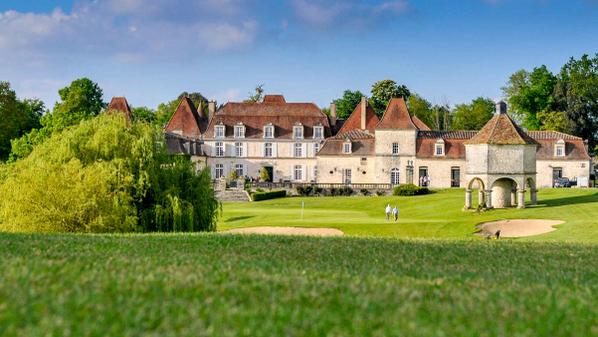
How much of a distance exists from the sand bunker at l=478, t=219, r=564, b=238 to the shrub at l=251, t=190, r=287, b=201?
3266 centimetres

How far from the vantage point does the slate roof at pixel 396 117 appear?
3235 inches

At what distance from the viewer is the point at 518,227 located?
147ft

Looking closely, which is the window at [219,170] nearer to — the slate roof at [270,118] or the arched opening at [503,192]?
the slate roof at [270,118]

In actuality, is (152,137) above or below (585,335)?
above

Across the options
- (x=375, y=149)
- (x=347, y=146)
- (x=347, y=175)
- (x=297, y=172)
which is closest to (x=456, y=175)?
(x=375, y=149)

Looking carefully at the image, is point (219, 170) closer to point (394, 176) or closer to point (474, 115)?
point (394, 176)

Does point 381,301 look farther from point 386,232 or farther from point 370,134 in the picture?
point 370,134

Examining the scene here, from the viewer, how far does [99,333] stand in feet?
29.4

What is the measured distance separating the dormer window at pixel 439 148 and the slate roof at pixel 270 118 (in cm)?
1634

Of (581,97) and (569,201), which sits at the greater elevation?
(581,97)

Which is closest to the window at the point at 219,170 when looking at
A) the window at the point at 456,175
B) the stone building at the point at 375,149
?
the stone building at the point at 375,149

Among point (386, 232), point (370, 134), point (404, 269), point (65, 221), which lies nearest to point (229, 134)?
point (370, 134)

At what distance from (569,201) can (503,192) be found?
5.33 m

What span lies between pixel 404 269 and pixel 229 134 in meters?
78.8
